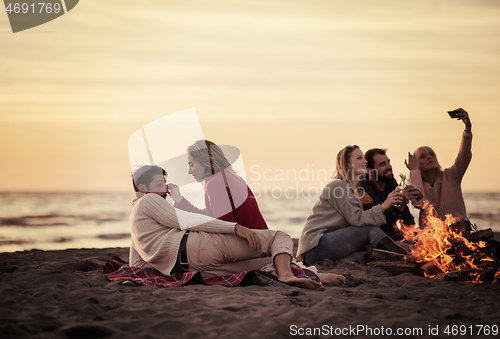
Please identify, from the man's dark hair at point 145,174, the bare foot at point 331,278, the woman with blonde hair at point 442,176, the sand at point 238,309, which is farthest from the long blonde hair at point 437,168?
the man's dark hair at point 145,174

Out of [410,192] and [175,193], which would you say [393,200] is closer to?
[410,192]

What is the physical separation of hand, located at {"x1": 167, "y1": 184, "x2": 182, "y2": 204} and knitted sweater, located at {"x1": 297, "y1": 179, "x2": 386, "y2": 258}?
1.65 m

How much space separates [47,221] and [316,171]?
41.3ft

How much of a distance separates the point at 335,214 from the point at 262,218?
1059 mm

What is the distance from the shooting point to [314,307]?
2.88 metres

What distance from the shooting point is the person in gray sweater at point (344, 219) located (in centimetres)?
472

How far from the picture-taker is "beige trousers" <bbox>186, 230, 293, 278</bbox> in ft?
12.1

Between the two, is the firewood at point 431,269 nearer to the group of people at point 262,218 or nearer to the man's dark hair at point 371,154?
the group of people at point 262,218

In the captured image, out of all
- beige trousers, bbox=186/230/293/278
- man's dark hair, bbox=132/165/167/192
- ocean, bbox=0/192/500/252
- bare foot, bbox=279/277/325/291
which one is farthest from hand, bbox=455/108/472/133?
ocean, bbox=0/192/500/252

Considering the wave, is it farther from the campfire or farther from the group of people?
the campfire

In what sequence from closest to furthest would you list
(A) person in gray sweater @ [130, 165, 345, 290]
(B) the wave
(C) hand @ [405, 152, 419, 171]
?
1. (A) person in gray sweater @ [130, 165, 345, 290]
2. (C) hand @ [405, 152, 419, 171]
3. (B) the wave

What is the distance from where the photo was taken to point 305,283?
3484 millimetres

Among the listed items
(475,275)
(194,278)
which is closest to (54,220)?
(194,278)

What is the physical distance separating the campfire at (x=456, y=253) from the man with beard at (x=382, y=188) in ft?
2.73
